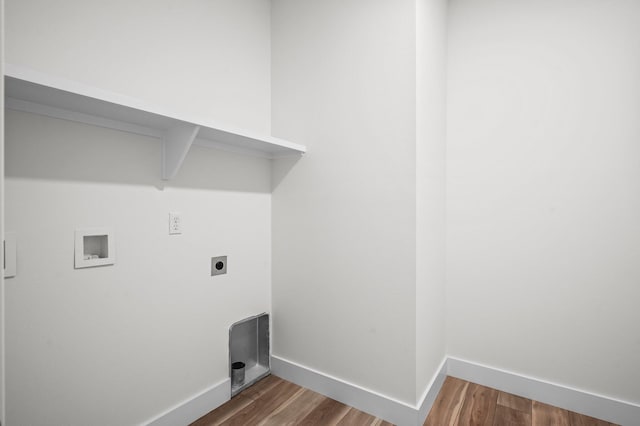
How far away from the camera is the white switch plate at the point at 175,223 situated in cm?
154

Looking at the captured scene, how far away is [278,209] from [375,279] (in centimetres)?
76

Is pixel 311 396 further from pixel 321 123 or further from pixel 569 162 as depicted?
pixel 569 162

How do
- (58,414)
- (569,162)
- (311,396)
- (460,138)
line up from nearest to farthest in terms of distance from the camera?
1. (58,414)
2. (569,162)
3. (311,396)
4. (460,138)

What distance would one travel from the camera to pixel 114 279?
1339 millimetres

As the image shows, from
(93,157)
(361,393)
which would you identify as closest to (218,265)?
(93,157)

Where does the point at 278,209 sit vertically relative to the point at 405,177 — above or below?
below

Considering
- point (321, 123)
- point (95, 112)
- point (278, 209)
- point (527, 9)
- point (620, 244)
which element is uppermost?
point (527, 9)

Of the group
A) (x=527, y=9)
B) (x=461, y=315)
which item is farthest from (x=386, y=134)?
(x=461, y=315)

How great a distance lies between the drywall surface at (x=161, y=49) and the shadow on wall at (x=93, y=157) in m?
0.19

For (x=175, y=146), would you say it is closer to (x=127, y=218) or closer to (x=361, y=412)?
(x=127, y=218)

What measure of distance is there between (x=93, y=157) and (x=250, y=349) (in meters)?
1.42

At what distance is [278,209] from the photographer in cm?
206

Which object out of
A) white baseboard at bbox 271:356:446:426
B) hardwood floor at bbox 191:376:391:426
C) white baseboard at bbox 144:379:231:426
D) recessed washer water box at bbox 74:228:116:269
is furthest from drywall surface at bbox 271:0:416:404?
recessed washer water box at bbox 74:228:116:269

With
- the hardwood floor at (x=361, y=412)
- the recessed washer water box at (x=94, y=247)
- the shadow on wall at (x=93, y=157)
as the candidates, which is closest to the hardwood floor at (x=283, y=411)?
the hardwood floor at (x=361, y=412)
